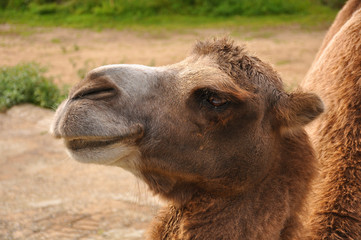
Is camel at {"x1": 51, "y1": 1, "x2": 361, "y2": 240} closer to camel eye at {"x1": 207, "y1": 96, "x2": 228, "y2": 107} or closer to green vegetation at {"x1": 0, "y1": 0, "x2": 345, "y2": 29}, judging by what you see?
camel eye at {"x1": 207, "y1": 96, "x2": 228, "y2": 107}

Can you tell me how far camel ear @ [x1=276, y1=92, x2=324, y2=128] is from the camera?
2.83 m

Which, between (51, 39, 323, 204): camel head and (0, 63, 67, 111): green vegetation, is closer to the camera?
(51, 39, 323, 204): camel head

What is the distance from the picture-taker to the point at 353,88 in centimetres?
327

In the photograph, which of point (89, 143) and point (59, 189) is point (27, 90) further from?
point (89, 143)

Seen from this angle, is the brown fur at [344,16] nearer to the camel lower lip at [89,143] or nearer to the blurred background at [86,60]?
the blurred background at [86,60]

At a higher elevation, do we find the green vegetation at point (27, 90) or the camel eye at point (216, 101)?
the camel eye at point (216, 101)

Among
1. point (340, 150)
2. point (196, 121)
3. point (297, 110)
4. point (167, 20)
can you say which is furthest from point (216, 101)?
point (167, 20)

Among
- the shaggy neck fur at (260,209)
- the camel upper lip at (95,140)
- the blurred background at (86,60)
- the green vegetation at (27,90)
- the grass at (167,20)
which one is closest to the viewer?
the camel upper lip at (95,140)

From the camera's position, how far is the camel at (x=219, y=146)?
2.68m

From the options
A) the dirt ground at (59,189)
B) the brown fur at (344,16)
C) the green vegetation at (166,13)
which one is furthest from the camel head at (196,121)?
the green vegetation at (166,13)

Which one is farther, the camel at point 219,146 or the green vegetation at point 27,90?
the green vegetation at point 27,90

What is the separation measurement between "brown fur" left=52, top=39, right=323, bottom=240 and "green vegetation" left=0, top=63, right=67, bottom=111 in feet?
21.8

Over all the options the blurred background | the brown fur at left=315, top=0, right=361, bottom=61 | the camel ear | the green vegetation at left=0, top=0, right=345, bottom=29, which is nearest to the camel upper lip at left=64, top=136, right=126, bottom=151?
Answer: the blurred background

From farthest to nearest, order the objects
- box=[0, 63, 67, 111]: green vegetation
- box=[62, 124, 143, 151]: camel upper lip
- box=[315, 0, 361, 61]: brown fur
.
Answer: box=[0, 63, 67, 111]: green vegetation < box=[315, 0, 361, 61]: brown fur < box=[62, 124, 143, 151]: camel upper lip
